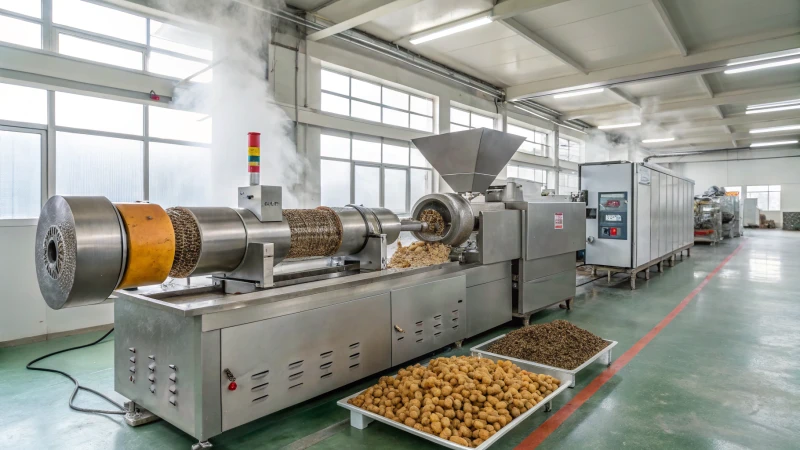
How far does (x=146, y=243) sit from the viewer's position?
71.2 inches

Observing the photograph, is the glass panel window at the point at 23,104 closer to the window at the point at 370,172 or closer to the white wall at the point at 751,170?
the window at the point at 370,172

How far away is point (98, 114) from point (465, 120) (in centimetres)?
644

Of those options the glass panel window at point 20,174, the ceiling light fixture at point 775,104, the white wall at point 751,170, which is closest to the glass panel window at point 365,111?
the glass panel window at point 20,174

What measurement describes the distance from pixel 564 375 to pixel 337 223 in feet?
5.36

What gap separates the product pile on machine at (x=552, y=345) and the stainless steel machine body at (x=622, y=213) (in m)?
3.50

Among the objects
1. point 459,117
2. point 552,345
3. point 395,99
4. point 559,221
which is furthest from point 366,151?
point 552,345

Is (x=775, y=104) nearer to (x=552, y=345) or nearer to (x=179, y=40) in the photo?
(x=552, y=345)

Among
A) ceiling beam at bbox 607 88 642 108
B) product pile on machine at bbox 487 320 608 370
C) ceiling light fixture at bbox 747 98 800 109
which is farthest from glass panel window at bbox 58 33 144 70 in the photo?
ceiling light fixture at bbox 747 98 800 109

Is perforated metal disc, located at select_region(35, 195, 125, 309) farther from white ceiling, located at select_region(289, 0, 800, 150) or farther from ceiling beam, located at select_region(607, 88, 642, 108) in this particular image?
ceiling beam, located at select_region(607, 88, 642, 108)

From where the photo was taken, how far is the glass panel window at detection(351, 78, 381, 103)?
6828 millimetres

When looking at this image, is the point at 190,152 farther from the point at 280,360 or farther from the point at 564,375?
the point at 564,375

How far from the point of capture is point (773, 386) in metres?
2.89

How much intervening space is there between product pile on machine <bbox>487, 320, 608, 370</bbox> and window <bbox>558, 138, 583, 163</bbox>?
1042cm

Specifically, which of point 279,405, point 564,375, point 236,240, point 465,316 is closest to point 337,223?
point 236,240
